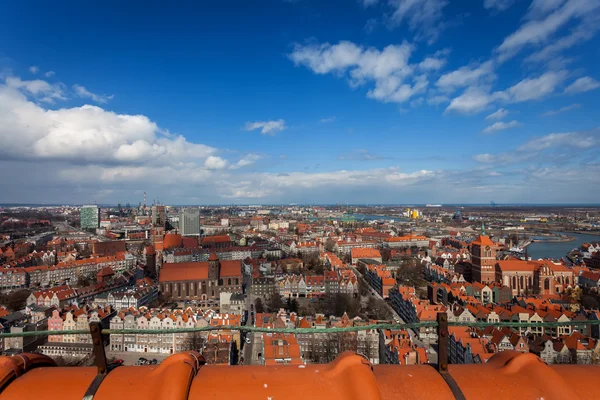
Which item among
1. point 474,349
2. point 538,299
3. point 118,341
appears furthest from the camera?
point 538,299

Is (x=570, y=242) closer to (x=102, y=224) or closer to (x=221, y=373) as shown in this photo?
(x=221, y=373)

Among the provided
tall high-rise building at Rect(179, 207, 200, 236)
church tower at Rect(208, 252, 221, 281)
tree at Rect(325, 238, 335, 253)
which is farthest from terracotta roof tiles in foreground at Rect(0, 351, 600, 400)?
tall high-rise building at Rect(179, 207, 200, 236)

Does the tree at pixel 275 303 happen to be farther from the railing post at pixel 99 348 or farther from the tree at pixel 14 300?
the railing post at pixel 99 348

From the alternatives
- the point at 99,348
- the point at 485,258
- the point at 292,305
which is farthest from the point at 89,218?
the point at 99,348

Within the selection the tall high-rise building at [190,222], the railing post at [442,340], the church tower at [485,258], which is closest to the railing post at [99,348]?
the railing post at [442,340]

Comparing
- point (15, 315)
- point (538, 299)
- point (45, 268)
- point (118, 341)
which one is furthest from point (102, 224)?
point (538, 299)

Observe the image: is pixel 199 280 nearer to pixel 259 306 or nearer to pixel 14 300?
pixel 259 306
